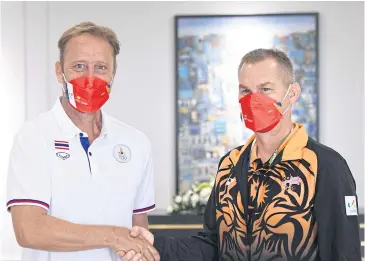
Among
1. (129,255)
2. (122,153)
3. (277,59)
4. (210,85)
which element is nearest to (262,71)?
(277,59)

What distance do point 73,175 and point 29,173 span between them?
0.15 meters

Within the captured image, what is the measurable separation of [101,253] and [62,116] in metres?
0.53

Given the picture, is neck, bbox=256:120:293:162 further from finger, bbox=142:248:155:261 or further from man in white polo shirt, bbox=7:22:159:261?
finger, bbox=142:248:155:261

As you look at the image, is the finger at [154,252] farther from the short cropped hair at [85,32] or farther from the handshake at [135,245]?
the short cropped hair at [85,32]

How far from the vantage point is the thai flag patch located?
90.7 inches

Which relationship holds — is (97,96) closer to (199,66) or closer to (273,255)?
(273,255)

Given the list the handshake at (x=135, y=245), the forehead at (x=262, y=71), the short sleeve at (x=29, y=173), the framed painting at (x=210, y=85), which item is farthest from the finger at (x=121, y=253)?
the framed painting at (x=210, y=85)

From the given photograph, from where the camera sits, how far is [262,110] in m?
2.41

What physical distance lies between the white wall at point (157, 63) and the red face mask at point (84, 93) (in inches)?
121

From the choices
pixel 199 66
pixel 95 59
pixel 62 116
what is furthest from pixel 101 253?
pixel 199 66

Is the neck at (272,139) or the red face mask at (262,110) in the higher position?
the red face mask at (262,110)

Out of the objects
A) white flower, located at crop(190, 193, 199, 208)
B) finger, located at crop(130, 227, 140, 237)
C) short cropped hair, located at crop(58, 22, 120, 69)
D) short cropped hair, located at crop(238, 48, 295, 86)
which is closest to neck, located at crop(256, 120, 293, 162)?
short cropped hair, located at crop(238, 48, 295, 86)

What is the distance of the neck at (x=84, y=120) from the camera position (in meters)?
2.45

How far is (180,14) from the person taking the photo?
5496 millimetres
